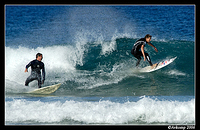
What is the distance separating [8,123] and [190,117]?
207 inches

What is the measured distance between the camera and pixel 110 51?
13.4m

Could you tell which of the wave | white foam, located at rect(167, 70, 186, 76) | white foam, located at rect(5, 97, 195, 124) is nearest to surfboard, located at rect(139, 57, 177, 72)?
the wave

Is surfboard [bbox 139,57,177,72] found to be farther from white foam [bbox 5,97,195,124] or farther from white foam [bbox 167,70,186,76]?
white foam [bbox 5,97,195,124]

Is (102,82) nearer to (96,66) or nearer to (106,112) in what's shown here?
(96,66)

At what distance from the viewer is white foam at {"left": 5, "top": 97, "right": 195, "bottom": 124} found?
22.2 feet

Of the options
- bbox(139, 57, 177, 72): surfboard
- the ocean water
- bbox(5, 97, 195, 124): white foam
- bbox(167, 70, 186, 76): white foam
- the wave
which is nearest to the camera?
bbox(5, 97, 195, 124): white foam

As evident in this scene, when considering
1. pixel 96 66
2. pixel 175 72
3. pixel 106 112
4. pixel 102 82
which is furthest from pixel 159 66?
pixel 106 112

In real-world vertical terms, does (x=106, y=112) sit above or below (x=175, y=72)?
below

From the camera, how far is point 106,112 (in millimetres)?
6930

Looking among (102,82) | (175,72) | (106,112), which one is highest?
(175,72)

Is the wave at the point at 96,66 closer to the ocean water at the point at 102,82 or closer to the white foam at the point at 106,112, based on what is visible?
the ocean water at the point at 102,82

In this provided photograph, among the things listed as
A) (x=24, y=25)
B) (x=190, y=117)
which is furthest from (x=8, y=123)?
(x=24, y=25)

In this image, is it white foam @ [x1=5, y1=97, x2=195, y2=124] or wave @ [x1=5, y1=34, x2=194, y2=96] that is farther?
wave @ [x1=5, y1=34, x2=194, y2=96]
